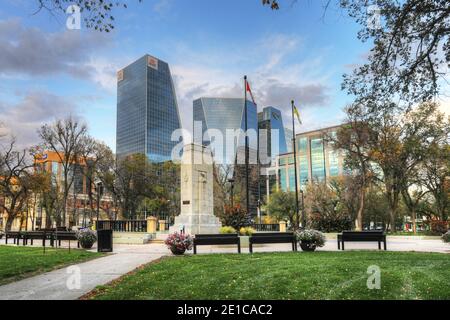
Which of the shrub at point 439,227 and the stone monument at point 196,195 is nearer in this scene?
the stone monument at point 196,195

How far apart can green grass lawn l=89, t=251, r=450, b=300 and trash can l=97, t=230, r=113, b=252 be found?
7.90 m

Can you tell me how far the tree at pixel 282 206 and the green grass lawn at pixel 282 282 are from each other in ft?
186

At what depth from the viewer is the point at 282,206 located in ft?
220

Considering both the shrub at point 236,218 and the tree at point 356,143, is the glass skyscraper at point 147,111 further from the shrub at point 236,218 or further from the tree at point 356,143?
the shrub at point 236,218

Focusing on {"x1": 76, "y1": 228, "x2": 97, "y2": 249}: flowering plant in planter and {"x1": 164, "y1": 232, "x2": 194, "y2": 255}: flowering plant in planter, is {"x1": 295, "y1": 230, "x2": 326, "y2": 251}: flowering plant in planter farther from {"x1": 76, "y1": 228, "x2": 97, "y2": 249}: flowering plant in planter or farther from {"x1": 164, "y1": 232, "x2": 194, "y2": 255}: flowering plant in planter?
{"x1": 76, "y1": 228, "x2": 97, "y2": 249}: flowering plant in planter

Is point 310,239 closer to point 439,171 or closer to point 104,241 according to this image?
point 104,241

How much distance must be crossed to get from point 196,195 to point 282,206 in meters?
42.7

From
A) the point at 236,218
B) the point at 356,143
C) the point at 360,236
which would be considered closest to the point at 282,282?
the point at 360,236

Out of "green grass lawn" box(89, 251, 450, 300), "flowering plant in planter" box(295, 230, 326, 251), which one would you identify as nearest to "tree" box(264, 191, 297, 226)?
"flowering plant in planter" box(295, 230, 326, 251)

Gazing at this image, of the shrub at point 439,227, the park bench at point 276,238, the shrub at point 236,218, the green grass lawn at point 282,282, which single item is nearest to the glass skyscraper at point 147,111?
the shrub at point 236,218

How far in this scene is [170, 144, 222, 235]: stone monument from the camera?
2598 centimetres

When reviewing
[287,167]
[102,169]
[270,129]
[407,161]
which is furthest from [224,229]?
[287,167]

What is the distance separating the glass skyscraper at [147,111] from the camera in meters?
98.3
